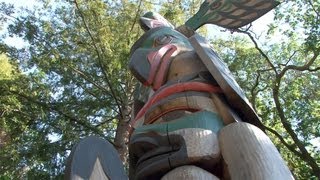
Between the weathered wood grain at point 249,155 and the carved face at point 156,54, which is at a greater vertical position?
the carved face at point 156,54

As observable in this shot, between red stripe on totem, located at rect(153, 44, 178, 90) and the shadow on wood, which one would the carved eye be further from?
the shadow on wood

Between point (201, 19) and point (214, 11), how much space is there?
0.14m

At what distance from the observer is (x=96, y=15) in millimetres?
8508

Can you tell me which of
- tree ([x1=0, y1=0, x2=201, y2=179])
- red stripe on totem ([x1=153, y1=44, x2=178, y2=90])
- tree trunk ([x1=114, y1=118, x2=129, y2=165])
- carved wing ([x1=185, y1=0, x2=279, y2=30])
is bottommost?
red stripe on totem ([x1=153, y1=44, x2=178, y2=90])

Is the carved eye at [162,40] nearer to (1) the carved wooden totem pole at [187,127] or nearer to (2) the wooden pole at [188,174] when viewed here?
(1) the carved wooden totem pole at [187,127]

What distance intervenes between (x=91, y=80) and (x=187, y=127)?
6013 mm

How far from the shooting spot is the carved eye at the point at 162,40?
3572mm

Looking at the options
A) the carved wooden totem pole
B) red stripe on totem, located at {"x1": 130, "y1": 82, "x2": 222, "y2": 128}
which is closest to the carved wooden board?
the carved wooden totem pole

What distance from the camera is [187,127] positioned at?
92.7 inches

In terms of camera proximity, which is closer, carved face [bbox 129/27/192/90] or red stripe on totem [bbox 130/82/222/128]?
red stripe on totem [bbox 130/82/222/128]

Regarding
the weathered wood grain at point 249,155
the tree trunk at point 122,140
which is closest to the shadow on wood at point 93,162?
the weathered wood grain at point 249,155

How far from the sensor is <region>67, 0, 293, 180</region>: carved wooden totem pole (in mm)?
2014

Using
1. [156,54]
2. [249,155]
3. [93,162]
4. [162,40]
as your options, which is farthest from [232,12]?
[93,162]

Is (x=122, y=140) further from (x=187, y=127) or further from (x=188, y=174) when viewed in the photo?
(x=188, y=174)
